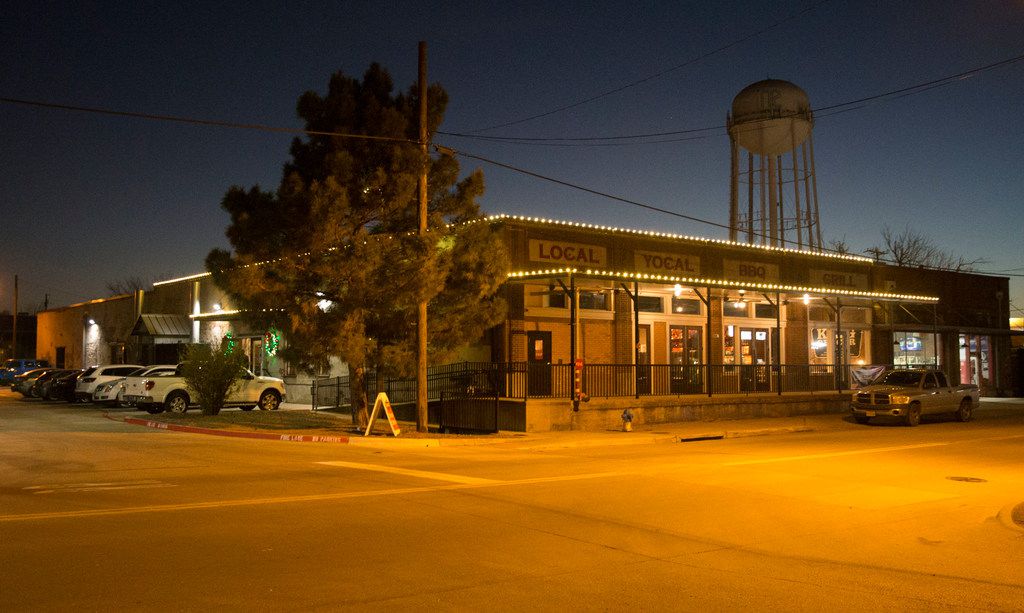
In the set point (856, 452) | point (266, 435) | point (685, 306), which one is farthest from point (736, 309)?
point (266, 435)

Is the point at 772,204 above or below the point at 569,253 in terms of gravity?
above

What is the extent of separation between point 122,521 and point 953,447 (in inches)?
700

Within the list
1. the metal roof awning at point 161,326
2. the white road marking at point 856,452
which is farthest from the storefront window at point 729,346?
the metal roof awning at point 161,326

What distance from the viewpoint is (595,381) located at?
81.3ft

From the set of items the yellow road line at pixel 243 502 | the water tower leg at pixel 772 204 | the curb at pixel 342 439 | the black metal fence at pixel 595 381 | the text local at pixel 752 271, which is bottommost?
the curb at pixel 342 439

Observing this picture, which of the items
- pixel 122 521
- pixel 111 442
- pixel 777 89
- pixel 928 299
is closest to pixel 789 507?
pixel 122 521

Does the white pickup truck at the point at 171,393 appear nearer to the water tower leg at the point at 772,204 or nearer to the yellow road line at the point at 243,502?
the yellow road line at the point at 243,502

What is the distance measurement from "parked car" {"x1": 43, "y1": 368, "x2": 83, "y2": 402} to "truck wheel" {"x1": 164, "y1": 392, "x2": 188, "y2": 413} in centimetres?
1048

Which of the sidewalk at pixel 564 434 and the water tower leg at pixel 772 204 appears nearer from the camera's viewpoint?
the sidewalk at pixel 564 434

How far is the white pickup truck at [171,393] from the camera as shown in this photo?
2750 centimetres

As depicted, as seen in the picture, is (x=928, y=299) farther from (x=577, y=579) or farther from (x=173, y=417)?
(x=577, y=579)

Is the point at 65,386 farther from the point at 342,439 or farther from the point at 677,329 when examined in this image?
the point at 677,329

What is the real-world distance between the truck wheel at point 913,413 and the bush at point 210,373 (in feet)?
68.7

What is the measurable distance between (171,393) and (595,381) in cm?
1428
